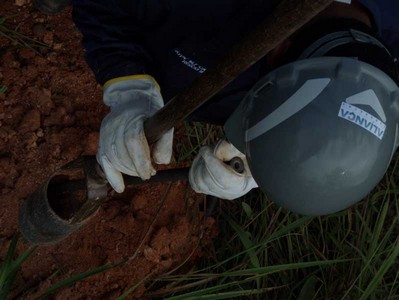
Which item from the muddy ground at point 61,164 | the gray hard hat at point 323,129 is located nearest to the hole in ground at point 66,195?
the muddy ground at point 61,164

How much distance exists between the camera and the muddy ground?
197cm

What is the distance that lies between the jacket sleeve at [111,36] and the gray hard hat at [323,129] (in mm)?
453

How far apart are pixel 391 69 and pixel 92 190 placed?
0.83 m

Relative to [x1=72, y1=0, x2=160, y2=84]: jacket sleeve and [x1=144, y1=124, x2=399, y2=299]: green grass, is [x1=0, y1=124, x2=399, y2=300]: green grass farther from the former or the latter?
[x1=72, y1=0, x2=160, y2=84]: jacket sleeve

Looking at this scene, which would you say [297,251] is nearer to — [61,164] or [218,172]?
[218,172]

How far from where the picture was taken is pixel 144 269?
2.11 metres

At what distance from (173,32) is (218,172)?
0.38m

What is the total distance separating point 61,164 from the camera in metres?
2.01

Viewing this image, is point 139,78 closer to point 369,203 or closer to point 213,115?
point 213,115

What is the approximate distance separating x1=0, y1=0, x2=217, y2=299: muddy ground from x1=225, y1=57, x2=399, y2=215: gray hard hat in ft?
→ 2.83

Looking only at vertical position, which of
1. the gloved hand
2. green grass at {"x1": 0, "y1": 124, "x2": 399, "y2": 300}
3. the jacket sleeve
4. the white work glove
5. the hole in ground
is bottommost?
green grass at {"x1": 0, "y1": 124, "x2": 399, "y2": 300}

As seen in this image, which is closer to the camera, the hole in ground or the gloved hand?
the gloved hand

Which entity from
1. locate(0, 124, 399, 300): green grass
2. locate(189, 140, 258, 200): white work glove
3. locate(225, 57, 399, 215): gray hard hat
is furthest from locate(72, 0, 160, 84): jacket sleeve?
locate(0, 124, 399, 300): green grass

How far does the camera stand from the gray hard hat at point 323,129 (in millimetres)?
1171
